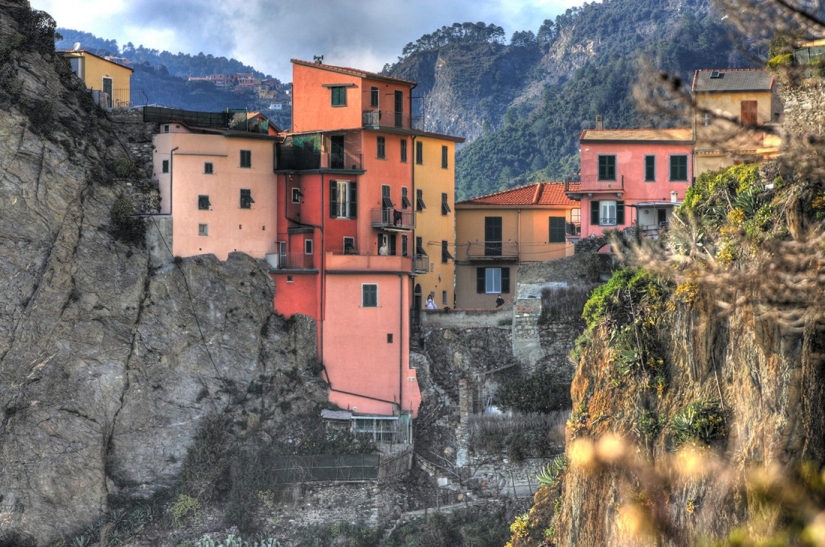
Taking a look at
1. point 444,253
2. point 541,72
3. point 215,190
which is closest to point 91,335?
point 215,190

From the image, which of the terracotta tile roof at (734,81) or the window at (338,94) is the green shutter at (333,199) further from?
the terracotta tile roof at (734,81)

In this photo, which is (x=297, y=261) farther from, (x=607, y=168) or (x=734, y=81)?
(x=734, y=81)

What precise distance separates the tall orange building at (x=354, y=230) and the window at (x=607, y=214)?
632 cm

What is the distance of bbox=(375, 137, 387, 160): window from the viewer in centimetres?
5750

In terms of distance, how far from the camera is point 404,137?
191 ft

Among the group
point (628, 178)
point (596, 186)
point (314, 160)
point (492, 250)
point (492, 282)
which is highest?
point (314, 160)

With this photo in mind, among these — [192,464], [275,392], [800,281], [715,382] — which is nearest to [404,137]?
[275,392]

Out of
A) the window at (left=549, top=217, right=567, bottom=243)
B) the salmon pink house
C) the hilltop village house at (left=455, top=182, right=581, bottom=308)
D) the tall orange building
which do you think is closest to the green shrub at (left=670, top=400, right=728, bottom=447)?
the tall orange building

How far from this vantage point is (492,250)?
204 feet

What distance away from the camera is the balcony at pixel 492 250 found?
2436 inches

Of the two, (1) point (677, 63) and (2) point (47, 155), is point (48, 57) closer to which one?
(2) point (47, 155)

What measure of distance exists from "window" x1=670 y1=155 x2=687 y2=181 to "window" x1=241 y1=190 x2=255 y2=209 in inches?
596

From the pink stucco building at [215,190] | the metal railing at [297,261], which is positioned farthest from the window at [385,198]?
the pink stucco building at [215,190]

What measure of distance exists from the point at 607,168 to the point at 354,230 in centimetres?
968
